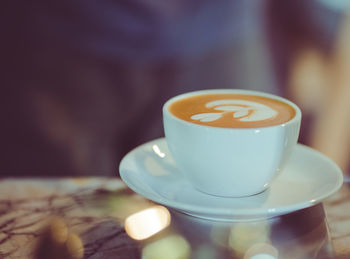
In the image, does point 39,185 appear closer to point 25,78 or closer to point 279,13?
point 25,78

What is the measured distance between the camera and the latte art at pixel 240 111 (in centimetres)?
49

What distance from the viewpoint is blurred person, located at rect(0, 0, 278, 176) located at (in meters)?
0.60

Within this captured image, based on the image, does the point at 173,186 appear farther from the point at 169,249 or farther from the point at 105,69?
the point at 105,69

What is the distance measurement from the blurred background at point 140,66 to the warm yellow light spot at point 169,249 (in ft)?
0.77

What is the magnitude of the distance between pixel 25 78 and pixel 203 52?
27 cm

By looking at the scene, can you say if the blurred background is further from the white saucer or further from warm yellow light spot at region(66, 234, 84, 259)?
warm yellow light spot at region(66, 234, 84, 259)

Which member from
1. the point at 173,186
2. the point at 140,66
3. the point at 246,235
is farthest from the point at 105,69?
the point at 246,235

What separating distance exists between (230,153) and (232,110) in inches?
3.3

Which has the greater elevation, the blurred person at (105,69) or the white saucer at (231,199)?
the blurred person at (105,69)

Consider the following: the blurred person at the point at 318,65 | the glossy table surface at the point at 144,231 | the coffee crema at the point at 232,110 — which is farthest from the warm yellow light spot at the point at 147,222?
the blurred person at the point at 318,65

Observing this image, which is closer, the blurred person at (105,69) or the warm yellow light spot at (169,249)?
the warm yellow light spot at (169,249)

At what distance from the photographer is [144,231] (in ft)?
1.57

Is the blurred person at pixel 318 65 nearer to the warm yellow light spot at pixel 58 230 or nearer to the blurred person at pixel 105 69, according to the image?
the blurred person at pixel 105 69

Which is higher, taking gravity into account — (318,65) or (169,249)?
(318,65)
